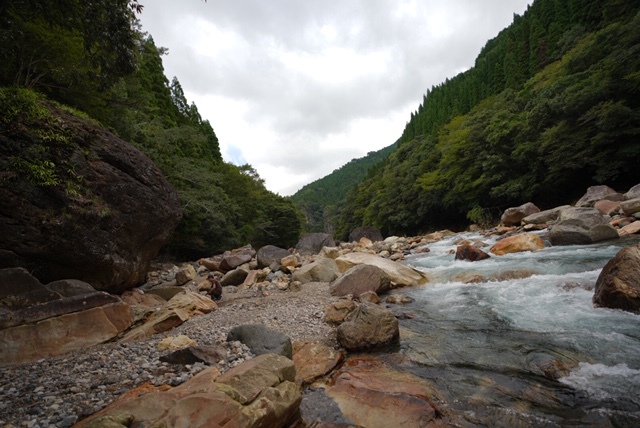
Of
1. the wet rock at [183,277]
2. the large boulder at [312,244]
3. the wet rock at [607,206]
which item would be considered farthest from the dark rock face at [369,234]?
the wet rock at [183,277]

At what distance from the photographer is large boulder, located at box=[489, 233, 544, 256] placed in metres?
11.8

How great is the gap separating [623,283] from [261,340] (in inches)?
265

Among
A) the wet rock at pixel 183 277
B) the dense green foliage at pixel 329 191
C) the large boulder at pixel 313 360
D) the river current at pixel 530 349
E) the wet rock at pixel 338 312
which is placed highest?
the dense green foliage at pixel 329 191

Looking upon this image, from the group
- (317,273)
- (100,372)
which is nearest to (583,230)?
(317,273)

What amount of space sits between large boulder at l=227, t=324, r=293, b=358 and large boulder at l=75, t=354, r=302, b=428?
119 centimetres

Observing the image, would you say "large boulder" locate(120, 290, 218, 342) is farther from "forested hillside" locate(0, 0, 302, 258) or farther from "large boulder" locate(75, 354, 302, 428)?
"forested hillside" locate(0, 0, 302, 258)

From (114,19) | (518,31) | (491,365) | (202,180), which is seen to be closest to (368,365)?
(491,365)

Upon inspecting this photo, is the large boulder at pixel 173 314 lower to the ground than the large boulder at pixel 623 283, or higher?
higher

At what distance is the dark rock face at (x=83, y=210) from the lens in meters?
6.60

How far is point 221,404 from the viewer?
281 centimetres

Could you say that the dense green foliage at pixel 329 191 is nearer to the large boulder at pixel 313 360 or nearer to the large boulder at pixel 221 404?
the large boulder at pixel 313 360

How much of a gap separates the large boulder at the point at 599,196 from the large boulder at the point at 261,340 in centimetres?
2014

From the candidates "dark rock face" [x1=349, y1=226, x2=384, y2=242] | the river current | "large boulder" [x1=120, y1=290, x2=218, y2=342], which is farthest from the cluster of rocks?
"dark rock face" [x1=349, y1=226, x2=384, y2=242]

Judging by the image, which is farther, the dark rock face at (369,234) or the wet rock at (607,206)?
the dark rock face at (369,234)
